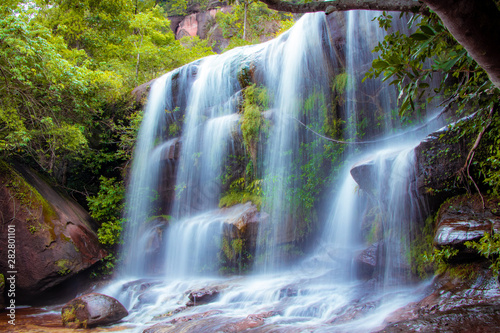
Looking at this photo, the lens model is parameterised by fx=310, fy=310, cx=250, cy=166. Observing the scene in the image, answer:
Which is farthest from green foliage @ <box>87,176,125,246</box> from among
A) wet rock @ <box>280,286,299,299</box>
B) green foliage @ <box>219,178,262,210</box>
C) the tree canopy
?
the tree canopy

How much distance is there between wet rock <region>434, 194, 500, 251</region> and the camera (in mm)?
4531

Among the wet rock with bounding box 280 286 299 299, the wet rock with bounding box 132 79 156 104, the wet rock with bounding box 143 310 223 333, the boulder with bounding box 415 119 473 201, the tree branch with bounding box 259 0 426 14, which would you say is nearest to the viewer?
the tree branch with bounding box 259 0 426 14

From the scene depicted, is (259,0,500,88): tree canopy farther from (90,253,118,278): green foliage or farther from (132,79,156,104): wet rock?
(132,79,156,104): wet rock

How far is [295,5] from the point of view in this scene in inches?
134

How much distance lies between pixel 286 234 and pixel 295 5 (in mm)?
6859

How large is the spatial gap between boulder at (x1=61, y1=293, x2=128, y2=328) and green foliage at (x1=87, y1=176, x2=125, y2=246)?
390 centimetres

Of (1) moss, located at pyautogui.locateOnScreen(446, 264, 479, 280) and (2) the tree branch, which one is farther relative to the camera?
(1) moss, located at pyautogui.locateOnScreen(446, 264, 479, 280)

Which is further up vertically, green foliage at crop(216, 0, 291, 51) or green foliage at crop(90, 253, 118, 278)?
green foliage at crop(216, 0, 291, 51)

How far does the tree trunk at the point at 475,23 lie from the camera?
5.27ft

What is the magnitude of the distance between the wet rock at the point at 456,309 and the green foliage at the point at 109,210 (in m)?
8.96

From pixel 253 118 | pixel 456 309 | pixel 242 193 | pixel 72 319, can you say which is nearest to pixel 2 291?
pixel 72 319

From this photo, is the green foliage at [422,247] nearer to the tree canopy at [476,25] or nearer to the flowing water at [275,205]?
the flowing water at [275,205]

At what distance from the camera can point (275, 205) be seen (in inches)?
372

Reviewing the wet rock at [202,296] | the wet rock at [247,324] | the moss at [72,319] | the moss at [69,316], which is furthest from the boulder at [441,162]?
the moss at [69,316]
